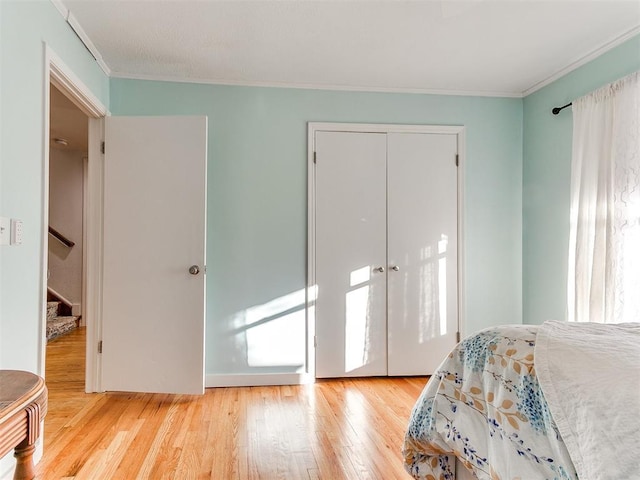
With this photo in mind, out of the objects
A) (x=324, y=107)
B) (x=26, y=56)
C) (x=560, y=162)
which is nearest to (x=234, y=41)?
(x=324, y=107)

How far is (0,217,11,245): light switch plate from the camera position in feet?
5.61

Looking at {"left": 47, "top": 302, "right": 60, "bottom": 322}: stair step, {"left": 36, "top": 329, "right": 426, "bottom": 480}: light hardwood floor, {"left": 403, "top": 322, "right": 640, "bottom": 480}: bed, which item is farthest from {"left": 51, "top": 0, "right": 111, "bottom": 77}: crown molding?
{"left": 47, "top": 302, "right": 60, "bottom": 322}: stair step

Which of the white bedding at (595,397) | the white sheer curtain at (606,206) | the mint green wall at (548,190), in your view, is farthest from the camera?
the mint green wall at (548,190)

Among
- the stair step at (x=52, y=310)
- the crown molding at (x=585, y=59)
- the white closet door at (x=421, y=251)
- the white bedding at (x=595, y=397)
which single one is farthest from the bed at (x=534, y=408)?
the stair step at (x=52, y=310)

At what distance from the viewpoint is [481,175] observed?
3.54 meters

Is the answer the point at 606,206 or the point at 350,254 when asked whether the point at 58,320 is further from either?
the point at 606,206

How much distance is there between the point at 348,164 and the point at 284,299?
3.80 ft

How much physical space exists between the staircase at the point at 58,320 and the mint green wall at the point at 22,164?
310 centimetres

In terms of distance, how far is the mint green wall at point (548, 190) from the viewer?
306 centimetres

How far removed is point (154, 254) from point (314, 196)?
1.23m

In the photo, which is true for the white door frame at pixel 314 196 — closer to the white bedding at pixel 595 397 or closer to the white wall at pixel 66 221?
the white bedding at pixel 595 397

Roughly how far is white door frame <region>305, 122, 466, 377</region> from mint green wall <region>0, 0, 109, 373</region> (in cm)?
176

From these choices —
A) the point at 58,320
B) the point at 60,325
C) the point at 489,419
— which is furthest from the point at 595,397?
the point at 58,320

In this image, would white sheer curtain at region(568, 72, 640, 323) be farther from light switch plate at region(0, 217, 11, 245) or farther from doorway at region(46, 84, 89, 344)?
doorway at region(46, 84, 89, 344)
